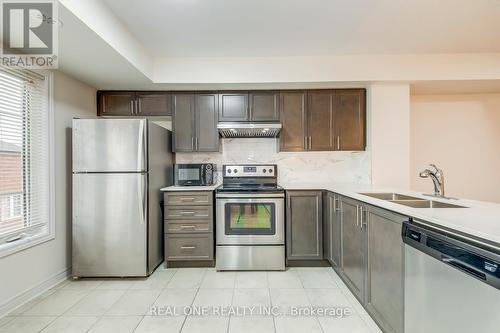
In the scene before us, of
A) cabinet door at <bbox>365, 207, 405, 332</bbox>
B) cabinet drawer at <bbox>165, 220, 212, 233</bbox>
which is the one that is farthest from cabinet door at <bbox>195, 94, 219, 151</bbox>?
cabinet door at <bbox>365, 207, 405, 332</bbox>

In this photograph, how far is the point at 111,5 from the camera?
2.02m

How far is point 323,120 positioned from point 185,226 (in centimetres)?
221

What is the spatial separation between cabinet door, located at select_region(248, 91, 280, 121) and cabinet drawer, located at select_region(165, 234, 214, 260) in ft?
5.49

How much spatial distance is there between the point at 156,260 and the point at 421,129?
Result: 13.1ft

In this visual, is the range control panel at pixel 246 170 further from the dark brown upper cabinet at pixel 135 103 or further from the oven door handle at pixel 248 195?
the dark brown upper cabinet at pixel 135 103

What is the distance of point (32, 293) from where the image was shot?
228cm

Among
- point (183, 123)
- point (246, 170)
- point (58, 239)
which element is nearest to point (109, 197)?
point (58, 239)

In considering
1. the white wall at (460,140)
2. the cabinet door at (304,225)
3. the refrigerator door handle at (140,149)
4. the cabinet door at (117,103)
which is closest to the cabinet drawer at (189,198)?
the refrigerator door handle at (140,149)

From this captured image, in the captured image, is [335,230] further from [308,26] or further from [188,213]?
[308,26]

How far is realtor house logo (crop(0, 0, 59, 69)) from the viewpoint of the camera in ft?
5.51

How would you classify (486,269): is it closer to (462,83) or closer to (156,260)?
(156,260)

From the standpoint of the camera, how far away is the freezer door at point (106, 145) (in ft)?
8.54

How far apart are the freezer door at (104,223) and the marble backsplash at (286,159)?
109 cm

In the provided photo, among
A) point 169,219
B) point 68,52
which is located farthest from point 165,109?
point 169,219
